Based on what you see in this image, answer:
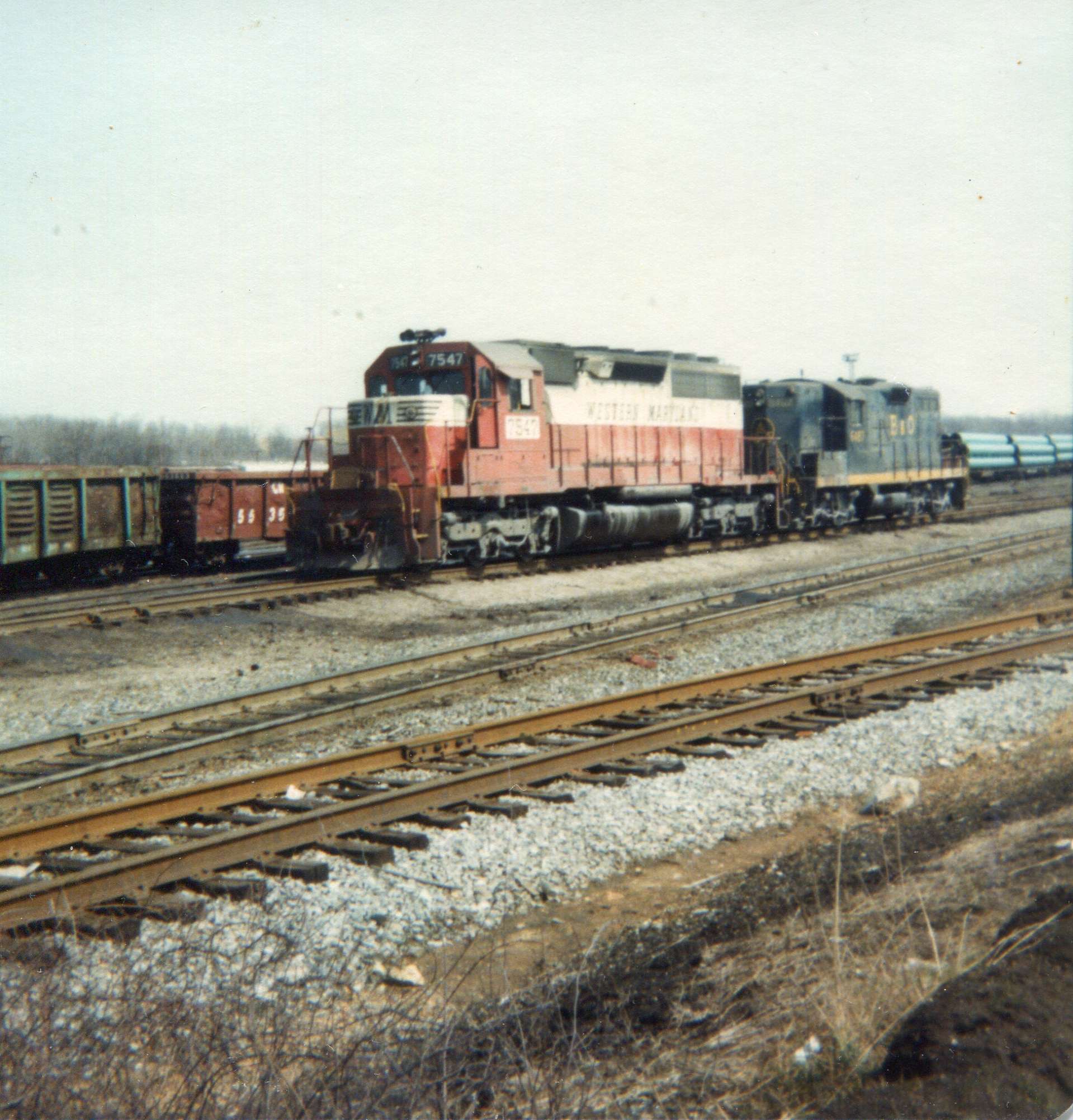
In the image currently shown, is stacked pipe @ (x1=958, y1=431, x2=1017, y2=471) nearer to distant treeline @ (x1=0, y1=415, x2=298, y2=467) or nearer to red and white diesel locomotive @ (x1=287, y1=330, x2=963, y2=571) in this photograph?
red and white diesel locomotive @ (x1=287, y1=330, x2=963, y2=571)

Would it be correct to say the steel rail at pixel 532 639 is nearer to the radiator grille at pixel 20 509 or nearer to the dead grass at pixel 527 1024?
the dead grass at pixel 527 1024

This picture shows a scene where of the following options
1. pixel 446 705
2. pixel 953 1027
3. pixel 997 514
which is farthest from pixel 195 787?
pixel 997 514

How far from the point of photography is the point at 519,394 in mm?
16453

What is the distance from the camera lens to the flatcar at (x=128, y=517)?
1644 centimetres

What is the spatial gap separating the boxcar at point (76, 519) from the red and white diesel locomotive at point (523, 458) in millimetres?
3775

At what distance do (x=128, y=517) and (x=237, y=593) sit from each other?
17.2 ft

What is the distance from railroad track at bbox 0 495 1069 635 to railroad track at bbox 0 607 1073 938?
6.68m

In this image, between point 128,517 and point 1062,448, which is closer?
point 128,517

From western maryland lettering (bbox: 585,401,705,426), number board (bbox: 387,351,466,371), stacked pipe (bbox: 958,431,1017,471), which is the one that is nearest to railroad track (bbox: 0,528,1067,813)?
number board (bbox: 387,351,466,371)

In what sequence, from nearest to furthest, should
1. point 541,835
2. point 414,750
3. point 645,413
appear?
point 541,835, point 414,750, point 645,413

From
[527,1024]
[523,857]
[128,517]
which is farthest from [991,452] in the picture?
[527,1024]

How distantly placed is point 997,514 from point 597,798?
84.1ft

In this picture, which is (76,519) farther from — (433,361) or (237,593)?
(433,361)

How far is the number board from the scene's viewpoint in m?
16.0
